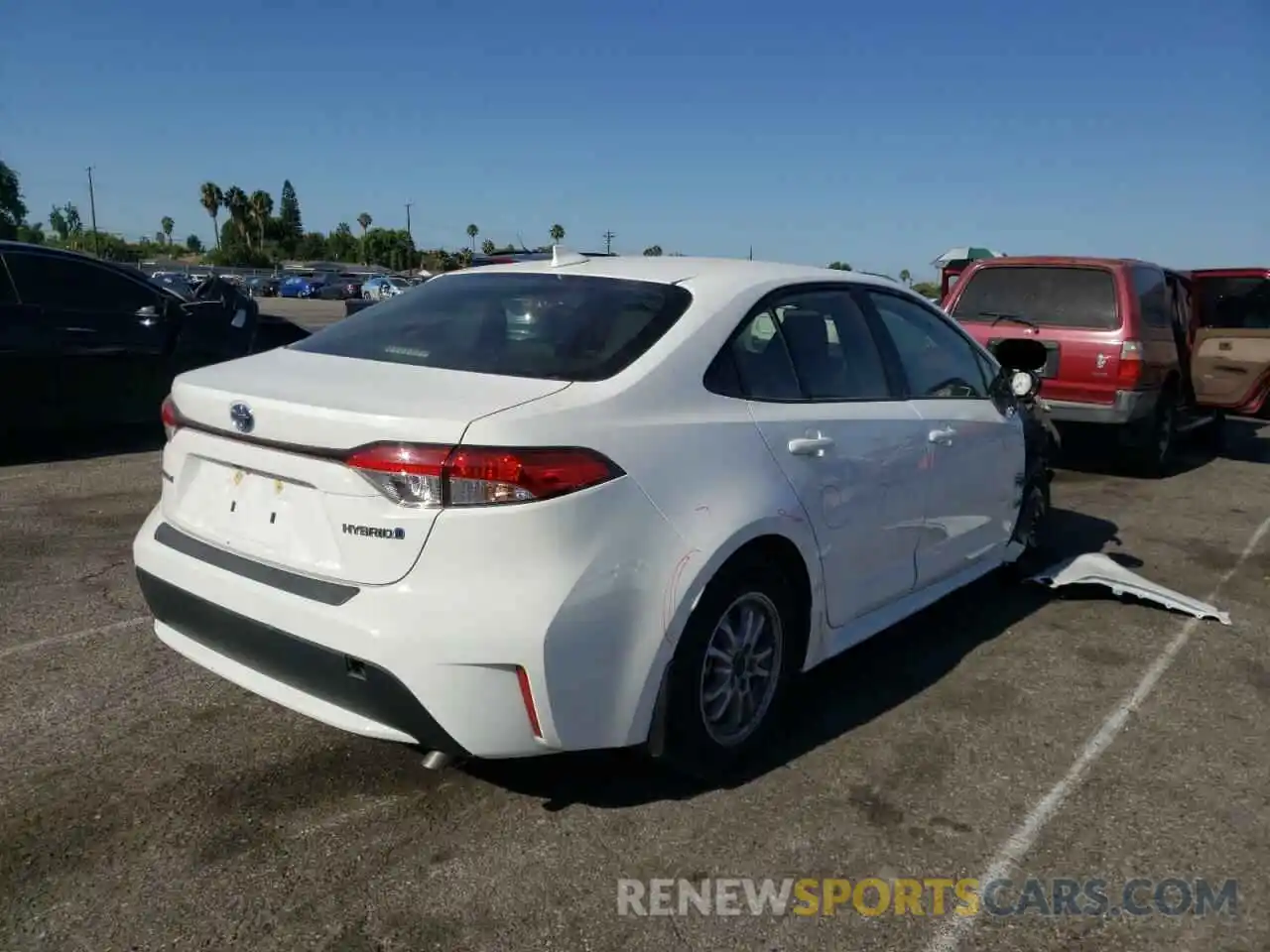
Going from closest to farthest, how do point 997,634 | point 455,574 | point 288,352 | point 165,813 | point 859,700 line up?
1. point 455,574
2. point 165,813
3. point 288,352
4. point 859,700
5. point 997,634

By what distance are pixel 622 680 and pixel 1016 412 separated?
3.03m

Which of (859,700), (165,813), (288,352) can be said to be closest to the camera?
(165,813)

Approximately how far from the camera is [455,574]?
2.52 meters

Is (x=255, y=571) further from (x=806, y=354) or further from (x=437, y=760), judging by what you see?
(x=806, y=354)

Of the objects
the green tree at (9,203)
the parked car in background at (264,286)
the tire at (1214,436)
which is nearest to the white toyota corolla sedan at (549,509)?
the tire at (1214,436)

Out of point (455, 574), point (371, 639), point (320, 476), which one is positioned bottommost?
point (371, 639)

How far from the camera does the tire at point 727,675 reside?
9.57ft

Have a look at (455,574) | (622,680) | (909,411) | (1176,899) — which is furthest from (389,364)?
(1176,899)

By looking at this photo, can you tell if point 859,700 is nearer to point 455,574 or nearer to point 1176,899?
point 1176,899

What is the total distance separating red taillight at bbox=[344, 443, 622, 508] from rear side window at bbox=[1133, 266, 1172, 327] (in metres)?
7.45

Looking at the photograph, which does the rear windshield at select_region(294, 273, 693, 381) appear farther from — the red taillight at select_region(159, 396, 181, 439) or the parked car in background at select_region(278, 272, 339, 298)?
the parked car in background at select_region(278, 272, 339, 298)

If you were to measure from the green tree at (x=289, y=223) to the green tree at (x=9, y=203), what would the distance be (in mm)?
40952

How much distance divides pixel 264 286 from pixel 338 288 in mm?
5526
